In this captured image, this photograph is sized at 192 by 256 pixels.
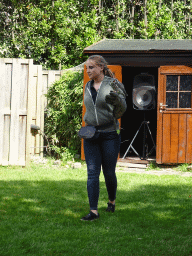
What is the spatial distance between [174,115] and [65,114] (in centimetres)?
264

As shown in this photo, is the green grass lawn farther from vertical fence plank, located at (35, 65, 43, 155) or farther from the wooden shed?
vertical fence plank, located at (35, 65, 43, 155)

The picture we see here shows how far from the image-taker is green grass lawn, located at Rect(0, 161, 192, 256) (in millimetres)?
3256

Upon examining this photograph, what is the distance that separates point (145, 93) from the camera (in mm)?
8883

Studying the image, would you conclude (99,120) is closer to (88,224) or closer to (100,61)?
(100,61)

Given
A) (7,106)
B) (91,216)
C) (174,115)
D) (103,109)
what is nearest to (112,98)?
(103,109)

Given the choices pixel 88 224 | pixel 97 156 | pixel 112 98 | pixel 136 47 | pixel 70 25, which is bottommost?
pixel 88 224

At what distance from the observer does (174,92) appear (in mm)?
8320

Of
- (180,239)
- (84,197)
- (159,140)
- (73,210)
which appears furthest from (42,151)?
(180,239)

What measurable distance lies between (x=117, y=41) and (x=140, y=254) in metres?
7.63

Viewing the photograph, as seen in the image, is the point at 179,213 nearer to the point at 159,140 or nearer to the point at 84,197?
the point at 84,197

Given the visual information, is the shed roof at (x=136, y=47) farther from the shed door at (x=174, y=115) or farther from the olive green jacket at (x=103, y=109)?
the olive green jacket at (x=103, y=109)

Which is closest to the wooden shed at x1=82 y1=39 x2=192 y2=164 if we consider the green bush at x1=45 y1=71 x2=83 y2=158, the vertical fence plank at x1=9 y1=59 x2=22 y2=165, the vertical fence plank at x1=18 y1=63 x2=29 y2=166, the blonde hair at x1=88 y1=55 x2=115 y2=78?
the green bush at x1=45 y1=71 x2=83 y2=158

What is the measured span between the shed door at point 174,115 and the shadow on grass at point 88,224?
88.5 inches

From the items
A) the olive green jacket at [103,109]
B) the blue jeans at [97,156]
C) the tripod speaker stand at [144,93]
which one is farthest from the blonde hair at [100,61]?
the tripod speaker stand at [144,93]
